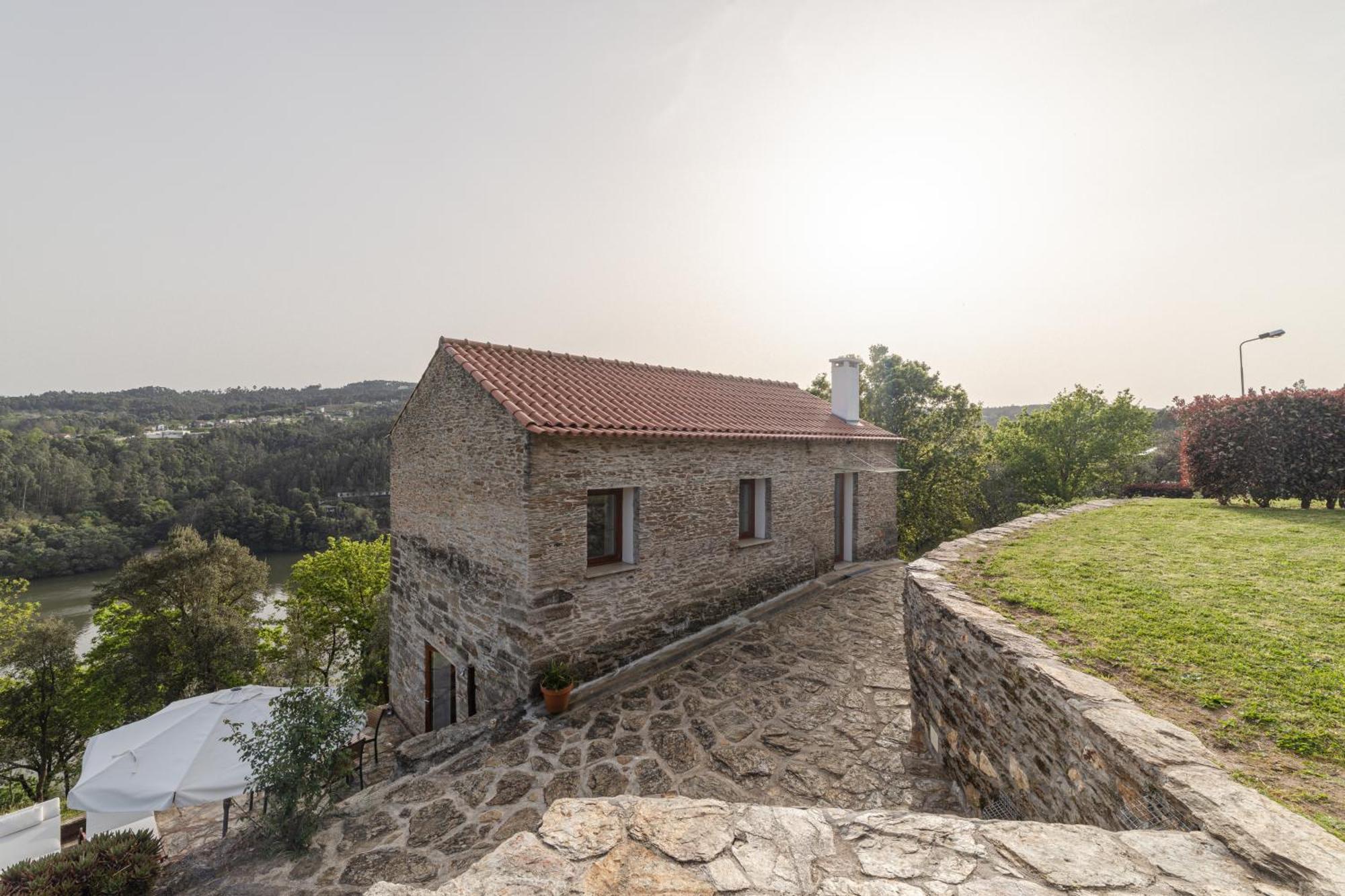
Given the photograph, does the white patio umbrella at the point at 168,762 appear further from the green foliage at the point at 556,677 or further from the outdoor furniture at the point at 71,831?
the green foliage at the point at 556,677

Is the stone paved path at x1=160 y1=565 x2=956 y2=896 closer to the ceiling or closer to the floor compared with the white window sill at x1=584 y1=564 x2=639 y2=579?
closer to the floor

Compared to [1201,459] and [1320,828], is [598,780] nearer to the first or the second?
[1320,828]

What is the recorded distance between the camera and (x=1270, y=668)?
3.55 m

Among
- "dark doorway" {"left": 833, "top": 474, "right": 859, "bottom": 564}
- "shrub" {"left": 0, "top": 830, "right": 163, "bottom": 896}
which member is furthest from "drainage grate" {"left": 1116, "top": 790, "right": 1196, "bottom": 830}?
"dark doorway" {"left": 833, "top": 474, "right": 859, "bottom": 564}

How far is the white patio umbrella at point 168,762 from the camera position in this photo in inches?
276

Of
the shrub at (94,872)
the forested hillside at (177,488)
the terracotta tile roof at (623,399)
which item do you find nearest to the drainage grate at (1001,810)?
the terracotta tile roof at (623,399)

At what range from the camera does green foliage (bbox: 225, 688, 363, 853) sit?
4875 millimetres

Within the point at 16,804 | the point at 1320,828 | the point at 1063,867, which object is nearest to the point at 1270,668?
the point at 1320,828

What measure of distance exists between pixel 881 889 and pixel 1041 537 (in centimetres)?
843

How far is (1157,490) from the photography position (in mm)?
19203

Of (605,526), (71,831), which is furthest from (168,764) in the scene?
(605,526)

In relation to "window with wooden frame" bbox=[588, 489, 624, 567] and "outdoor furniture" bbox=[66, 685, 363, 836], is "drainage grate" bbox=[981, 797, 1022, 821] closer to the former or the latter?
"window with wooden frame" bbox=[588, 489, 624, 567]

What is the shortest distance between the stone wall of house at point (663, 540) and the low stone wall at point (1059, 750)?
12.4ft

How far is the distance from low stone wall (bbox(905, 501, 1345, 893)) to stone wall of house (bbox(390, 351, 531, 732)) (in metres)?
5.00
